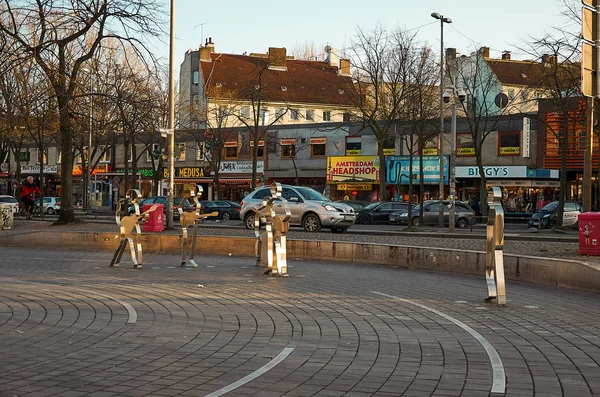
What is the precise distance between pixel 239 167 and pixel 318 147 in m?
7.38

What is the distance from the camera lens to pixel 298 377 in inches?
246

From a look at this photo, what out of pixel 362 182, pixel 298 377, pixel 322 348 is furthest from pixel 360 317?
pixel 362 182

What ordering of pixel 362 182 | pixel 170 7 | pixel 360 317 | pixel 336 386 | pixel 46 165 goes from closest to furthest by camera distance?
pixel 336 386, pixel 360 317, pixel 170 7, pixel 362 182, pixel 46 165

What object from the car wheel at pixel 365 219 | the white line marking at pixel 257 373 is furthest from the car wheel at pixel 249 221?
the white line marking at pixel 257 373

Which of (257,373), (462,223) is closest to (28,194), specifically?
(462,223)

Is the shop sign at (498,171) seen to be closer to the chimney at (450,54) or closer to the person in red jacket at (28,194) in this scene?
the chimney at (450,54)

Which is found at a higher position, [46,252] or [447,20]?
[447,20]

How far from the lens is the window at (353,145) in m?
63.9

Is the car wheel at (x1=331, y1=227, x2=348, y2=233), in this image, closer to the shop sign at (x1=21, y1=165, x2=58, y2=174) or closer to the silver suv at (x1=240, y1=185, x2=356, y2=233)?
the silver suv at (x1=240, y1=185, x2=356, y2=233)

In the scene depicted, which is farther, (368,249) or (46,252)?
(46,252)

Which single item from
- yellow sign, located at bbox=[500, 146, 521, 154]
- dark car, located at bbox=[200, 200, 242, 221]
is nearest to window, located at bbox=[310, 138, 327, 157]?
dark car, located at bbox=[200, 200, 242, 221]

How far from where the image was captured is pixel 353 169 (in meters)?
63.3

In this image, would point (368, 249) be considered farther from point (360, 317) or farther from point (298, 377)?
point (298, 377)

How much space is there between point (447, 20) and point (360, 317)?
1400 inches
